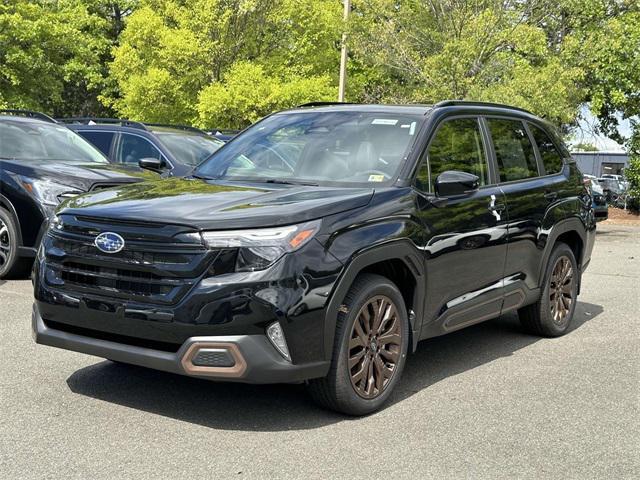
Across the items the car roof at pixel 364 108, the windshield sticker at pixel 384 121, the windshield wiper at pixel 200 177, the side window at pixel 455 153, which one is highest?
the car roof at pixel 364 108

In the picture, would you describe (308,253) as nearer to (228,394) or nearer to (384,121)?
(228,394)

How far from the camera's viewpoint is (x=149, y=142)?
1152 cm

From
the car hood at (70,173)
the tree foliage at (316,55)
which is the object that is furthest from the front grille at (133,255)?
the tree foliage at (316,55)

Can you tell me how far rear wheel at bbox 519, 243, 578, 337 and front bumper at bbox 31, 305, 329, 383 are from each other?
302 cm

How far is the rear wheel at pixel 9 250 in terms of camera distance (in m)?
8.72

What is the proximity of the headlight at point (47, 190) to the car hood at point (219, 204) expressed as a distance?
12.0 ft

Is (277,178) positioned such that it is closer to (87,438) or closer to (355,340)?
(355,340)

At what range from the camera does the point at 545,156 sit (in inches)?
279

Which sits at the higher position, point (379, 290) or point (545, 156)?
point (545, 156)

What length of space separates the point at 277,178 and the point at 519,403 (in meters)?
2.06

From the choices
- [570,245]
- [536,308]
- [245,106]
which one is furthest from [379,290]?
[245,106]

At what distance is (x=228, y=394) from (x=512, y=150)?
9.86 ft

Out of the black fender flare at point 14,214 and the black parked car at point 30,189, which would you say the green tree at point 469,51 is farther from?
the black fender flare at point 14,214

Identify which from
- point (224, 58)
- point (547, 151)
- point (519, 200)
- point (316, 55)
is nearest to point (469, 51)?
point (547, 151)
